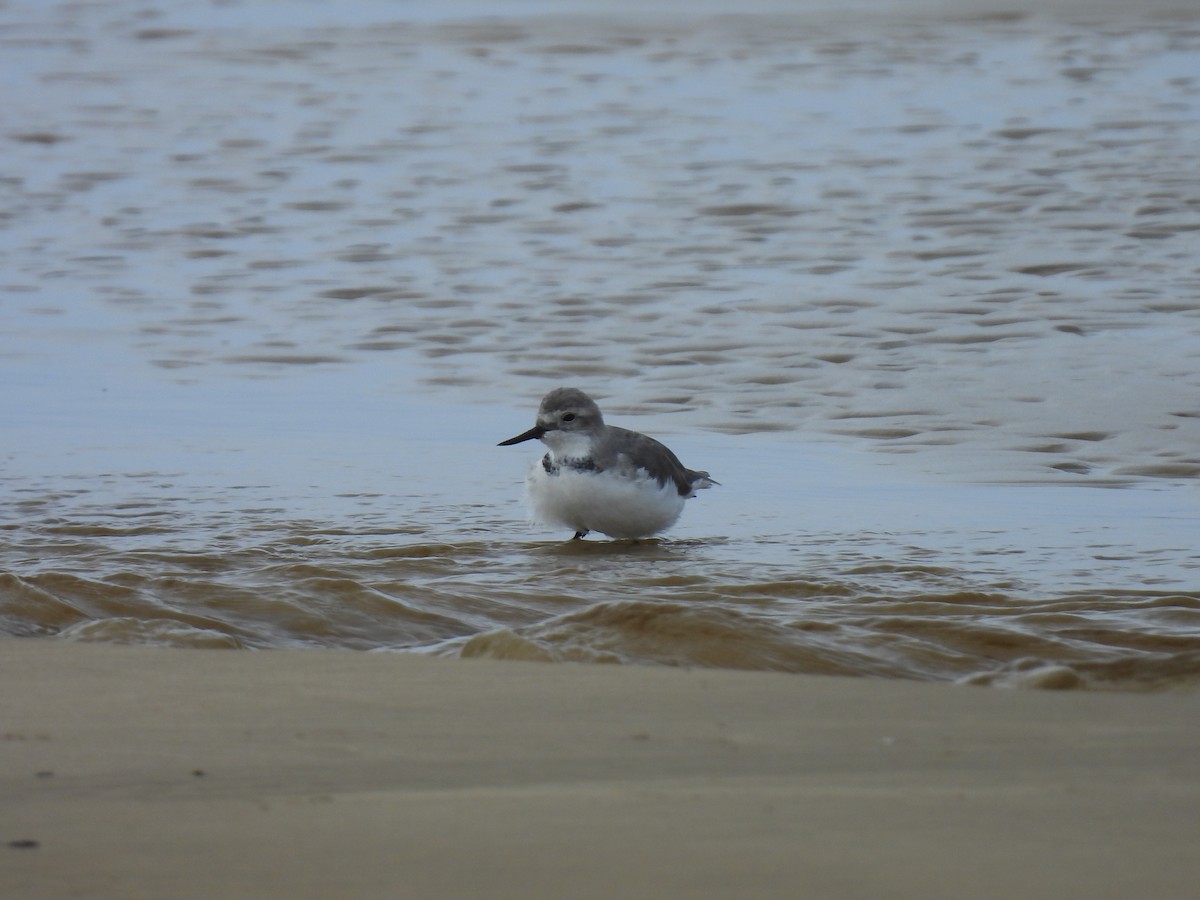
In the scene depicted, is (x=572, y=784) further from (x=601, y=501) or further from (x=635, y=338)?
(x=635, y=338)

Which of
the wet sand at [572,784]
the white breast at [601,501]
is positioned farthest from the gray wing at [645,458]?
the wet sand at [572,784]

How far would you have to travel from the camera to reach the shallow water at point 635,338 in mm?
5141

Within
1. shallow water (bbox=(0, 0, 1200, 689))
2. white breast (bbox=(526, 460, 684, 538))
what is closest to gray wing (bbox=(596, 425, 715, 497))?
white breast (bbox=(526, 460, 684, 538))

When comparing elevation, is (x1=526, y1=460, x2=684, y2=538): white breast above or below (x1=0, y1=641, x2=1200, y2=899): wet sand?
below

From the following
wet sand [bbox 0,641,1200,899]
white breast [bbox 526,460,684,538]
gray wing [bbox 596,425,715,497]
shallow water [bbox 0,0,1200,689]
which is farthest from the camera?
gray wing [bbox 596,425,715,497]

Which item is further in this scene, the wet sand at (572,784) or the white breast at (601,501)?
the white breast at (601,501)

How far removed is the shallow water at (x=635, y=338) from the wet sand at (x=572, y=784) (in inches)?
22.4

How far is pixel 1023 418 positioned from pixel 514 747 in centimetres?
472

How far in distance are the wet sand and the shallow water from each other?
57 cm

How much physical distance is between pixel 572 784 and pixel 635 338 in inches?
241

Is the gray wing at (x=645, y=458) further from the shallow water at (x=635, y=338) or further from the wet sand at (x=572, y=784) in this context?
the wet sand at (x=572, y=784)

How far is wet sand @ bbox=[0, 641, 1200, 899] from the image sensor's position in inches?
108

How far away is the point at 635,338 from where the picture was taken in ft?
30.1

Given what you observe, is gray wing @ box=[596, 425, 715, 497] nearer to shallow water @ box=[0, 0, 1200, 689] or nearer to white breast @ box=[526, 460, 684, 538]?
white breast @ box=[526, 460, 684, 538]
